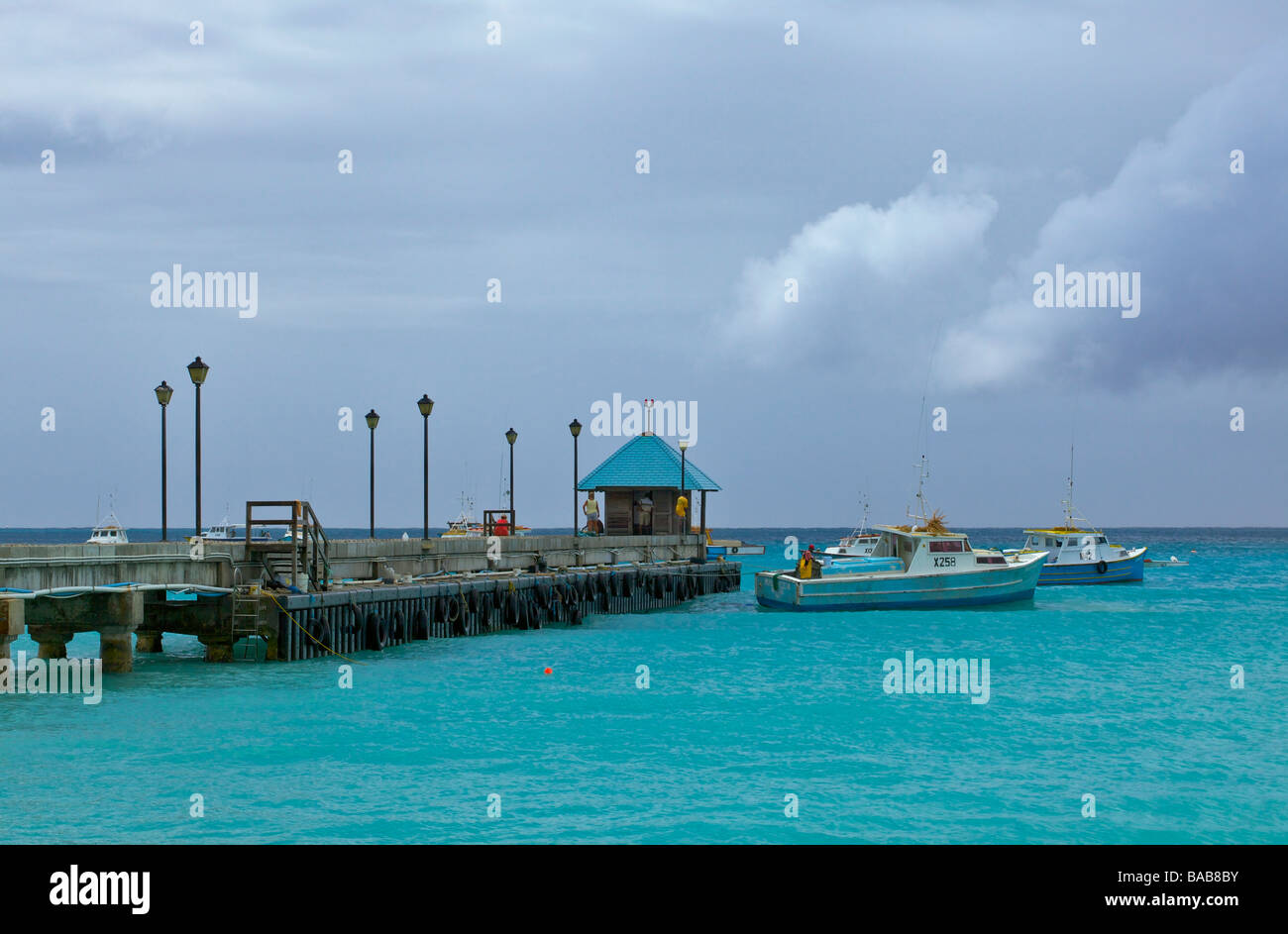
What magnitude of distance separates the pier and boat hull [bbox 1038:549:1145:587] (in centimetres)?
3527

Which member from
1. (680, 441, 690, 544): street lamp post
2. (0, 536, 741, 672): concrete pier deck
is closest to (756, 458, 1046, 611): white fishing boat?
(0, 536, 741, 672): concrete pier deck

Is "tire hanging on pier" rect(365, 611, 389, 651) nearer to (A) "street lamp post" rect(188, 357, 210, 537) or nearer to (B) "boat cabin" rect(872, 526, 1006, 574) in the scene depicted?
(A) "street lamp post" rect(188, 357, 210, 537)

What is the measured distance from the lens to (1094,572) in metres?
72.1

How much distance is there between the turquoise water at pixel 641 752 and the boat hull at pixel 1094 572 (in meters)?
36.5

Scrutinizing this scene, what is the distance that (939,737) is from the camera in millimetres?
21391

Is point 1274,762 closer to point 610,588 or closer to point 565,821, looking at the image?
point 565,821

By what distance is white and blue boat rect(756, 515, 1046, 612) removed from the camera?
4750 centimetres

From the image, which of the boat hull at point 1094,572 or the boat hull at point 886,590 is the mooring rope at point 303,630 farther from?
the boat hull at point 1094,572

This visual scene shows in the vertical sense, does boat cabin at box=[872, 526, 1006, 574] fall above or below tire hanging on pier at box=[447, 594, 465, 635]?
above

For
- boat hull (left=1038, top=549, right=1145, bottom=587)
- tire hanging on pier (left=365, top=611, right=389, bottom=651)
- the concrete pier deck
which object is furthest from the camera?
boat hull (left=1038, top=549, right=1145, bottom=587)

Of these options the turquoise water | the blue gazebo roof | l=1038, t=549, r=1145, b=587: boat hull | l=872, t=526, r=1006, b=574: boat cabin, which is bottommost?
l=1038, t=549, r=1145, b=587: boat hull

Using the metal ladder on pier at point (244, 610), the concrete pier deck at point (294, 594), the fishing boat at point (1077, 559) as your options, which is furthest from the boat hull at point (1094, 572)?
the metal ladder on pier at point (244, 610)

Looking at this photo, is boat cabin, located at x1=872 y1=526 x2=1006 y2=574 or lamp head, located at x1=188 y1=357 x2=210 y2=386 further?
boat cabin, located at x1=872 y1=526 x2=1006 y2=574
